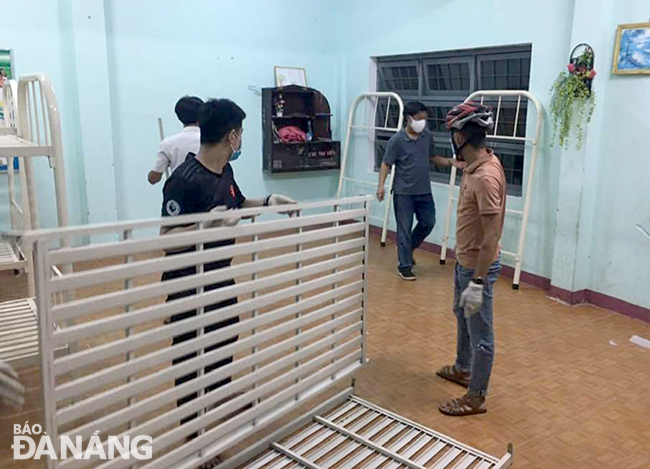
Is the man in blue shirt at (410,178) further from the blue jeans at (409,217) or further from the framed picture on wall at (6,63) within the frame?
the framed picture on wall at (6,63)

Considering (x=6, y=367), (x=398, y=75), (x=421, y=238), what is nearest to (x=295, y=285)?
(x=6, y=367)

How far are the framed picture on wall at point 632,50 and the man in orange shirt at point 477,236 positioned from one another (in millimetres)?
1890

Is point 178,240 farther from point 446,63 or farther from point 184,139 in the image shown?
point 446,63

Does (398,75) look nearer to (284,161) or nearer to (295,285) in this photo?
(284,161)

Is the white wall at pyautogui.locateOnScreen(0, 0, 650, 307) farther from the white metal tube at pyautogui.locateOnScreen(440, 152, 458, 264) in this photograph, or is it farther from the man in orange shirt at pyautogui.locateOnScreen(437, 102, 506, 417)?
the man in orange shirt at pyautogui.locateOnScreen(437, 102, 506, 417)

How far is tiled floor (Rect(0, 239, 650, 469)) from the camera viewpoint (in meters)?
2.63

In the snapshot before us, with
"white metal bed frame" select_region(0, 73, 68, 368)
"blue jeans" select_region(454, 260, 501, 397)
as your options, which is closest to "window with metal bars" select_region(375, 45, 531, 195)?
"blue jeans" select_region(454, 260, 501, 397)

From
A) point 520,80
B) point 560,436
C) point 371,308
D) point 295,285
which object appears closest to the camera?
point 295,285

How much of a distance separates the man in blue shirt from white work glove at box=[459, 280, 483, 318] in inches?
89.1

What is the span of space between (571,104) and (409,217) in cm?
154

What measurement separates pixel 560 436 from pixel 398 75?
14.8 ft

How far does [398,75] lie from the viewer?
6324 mm

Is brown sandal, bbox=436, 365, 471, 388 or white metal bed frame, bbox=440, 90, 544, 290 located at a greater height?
white metal bed frame, bbox=440, 90, 544, 290

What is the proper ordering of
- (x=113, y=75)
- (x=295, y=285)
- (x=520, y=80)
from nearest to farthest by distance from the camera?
(x=295, y=285) < (x=520, y=80) < (x=113, y=75)
